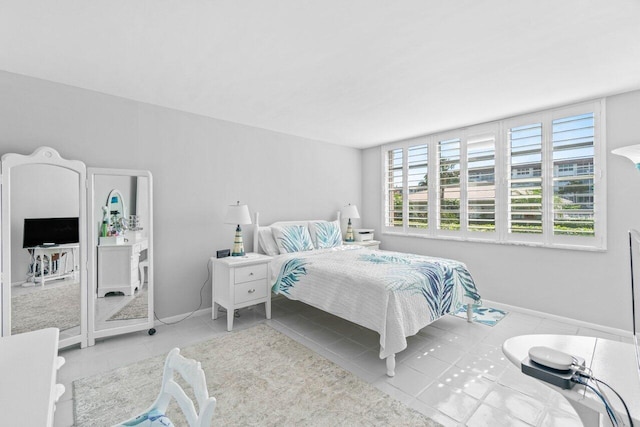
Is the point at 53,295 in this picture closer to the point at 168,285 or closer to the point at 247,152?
the point at 168,285

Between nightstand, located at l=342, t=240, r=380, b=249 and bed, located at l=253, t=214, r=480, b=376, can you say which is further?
nightstand, located at l=342, t=240, r=380, b=249

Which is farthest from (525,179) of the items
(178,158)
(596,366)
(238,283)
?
(178,158)

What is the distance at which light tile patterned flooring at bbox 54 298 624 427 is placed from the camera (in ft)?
6.29

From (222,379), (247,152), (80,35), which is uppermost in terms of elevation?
(80,35)

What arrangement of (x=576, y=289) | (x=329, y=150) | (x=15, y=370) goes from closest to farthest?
(x=15, y=370) → (x=576, y=289) → (x=329, y=150)

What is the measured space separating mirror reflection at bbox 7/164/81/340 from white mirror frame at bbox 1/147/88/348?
0.09 ft

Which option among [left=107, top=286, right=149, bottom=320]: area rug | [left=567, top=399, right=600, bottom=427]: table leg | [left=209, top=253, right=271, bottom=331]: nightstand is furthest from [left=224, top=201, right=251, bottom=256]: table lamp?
[left=567, top=399, right=600, bottom=427]: table leg

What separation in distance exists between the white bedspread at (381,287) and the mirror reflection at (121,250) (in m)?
1.42

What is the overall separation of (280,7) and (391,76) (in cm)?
120

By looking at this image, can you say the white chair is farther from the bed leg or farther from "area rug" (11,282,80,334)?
"area rug" (11,282,80,334)

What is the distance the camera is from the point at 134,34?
1.97 meters

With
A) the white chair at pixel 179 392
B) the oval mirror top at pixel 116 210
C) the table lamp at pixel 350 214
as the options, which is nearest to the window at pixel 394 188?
the table lamp at pixel 350 214

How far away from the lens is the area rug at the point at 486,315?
11.1 feet

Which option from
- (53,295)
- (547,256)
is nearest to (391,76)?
(547,256)
